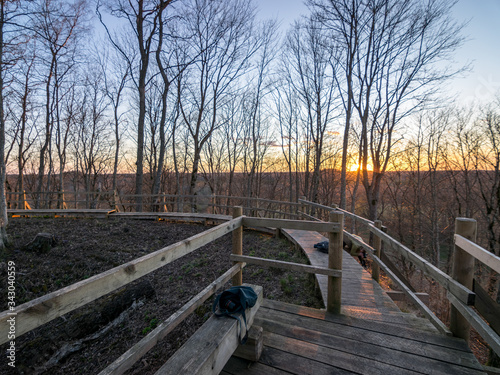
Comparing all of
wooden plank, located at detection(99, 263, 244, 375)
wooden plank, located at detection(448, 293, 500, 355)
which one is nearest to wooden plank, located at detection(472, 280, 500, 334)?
wooden plank, located at detection(448, 293, 500, 355)

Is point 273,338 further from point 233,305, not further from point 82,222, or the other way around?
point 82,222

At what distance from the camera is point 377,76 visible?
1199 cm

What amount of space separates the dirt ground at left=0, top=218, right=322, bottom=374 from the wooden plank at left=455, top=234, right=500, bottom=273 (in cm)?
228

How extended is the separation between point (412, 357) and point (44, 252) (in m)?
7.85

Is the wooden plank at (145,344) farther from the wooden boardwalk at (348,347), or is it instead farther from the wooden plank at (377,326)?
the wooden plank at (377,326)

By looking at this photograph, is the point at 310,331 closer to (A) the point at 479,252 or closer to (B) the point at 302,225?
(B) the point at 302,225

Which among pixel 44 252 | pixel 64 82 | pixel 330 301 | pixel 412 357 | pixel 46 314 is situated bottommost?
pixel 44 252

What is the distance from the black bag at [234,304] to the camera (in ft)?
6.09

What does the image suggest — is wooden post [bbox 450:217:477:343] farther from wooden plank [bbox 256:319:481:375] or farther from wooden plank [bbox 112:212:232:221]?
wooden plank [bbox 112:212:232:221]

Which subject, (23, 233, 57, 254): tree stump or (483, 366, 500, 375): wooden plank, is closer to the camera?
(483, 366, 500, 375): wooden plank

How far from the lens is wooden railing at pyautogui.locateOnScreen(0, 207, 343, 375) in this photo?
0.94 metres

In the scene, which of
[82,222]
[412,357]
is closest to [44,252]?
[82,222]

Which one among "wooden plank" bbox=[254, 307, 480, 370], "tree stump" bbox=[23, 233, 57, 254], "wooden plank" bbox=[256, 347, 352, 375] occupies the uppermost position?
"wooden plank" bbox=[254, 307, 480, 370]

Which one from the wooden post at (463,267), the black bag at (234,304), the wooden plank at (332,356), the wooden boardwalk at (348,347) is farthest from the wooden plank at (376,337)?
the black bag at (234,304)
